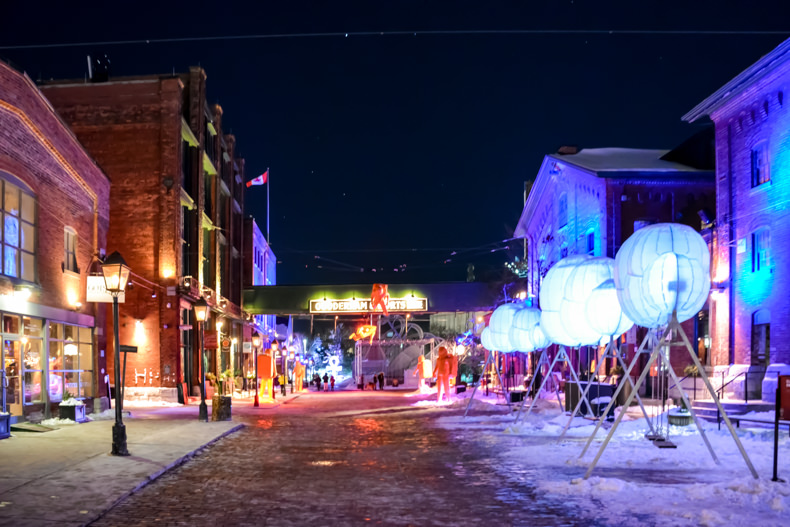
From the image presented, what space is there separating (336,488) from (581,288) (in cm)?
782

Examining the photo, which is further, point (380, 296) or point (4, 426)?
point (380, 296)

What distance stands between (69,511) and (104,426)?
1214 centimetres

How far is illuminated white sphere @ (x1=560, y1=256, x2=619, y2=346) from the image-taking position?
16.6 m

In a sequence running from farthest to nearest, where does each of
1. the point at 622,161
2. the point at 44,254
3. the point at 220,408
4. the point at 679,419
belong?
the point at 622,161, the point at 220,408, the point at 44,254, the point at 679,419

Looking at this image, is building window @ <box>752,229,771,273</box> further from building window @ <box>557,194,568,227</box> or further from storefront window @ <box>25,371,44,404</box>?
storefront window @ <box>25,371,44,404</box>

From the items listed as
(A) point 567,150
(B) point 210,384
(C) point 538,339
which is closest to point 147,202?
(B) point 210,384

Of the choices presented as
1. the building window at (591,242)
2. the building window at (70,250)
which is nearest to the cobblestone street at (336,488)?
the building window at (70,250)

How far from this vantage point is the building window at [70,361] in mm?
22344

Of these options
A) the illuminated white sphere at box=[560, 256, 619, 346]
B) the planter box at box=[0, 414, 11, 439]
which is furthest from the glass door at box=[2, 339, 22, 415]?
the illuminated white sphere at box=[560, 256, 619, 346]

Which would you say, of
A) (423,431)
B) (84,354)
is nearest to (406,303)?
(84,354)

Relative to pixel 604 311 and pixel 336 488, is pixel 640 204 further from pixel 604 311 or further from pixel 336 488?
pixel 336 488

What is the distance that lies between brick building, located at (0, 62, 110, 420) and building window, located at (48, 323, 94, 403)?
0.09ft

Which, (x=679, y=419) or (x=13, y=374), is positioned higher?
(x=13, y=374)

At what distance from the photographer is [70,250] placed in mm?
23531
